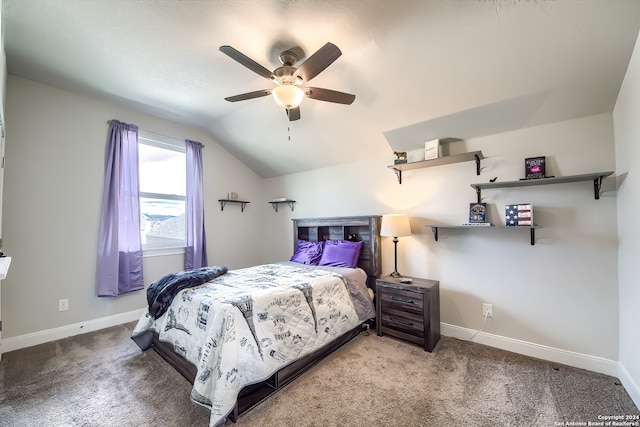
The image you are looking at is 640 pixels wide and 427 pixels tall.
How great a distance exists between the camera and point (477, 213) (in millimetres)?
2518

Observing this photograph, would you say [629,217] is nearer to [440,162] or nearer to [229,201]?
[440,162]

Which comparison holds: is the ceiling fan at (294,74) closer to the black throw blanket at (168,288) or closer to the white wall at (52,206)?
the black throw blanket at (168,288)

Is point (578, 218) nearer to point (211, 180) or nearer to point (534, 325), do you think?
point (534, 325)

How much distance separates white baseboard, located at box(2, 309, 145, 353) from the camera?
2447mm

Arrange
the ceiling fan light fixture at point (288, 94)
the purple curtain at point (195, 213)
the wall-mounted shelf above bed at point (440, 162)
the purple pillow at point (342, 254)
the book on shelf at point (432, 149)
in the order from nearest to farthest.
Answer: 1. the ceiling fan light fixture at point (288, 94)
2. the wall-mounted shelf above bed at point (440, 162)
3. the book on shelf at point (432, 149)
4. the purple pillow at point (342, 254)
5. the purple curtain at point (195, 213)

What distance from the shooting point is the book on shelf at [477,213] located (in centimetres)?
249

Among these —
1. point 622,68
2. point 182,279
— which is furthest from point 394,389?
point 622,68

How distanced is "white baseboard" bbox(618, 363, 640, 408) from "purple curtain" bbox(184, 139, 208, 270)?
4426 millimetres

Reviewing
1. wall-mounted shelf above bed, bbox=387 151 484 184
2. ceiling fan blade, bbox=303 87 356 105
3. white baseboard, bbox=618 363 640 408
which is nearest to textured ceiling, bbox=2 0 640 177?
wall-mounted shelf above bed, bbox=387 151 484 184

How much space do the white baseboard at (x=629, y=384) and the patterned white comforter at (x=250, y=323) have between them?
191cm

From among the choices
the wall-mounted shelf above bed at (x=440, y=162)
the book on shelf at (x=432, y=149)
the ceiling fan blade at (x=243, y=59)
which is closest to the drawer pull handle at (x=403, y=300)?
the wall-mounted shelf above bed at (x=440, y=162)

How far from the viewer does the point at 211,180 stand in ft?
13.6

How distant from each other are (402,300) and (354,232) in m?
1.17

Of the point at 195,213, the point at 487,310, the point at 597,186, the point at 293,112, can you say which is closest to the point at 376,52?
the point at 293,112
